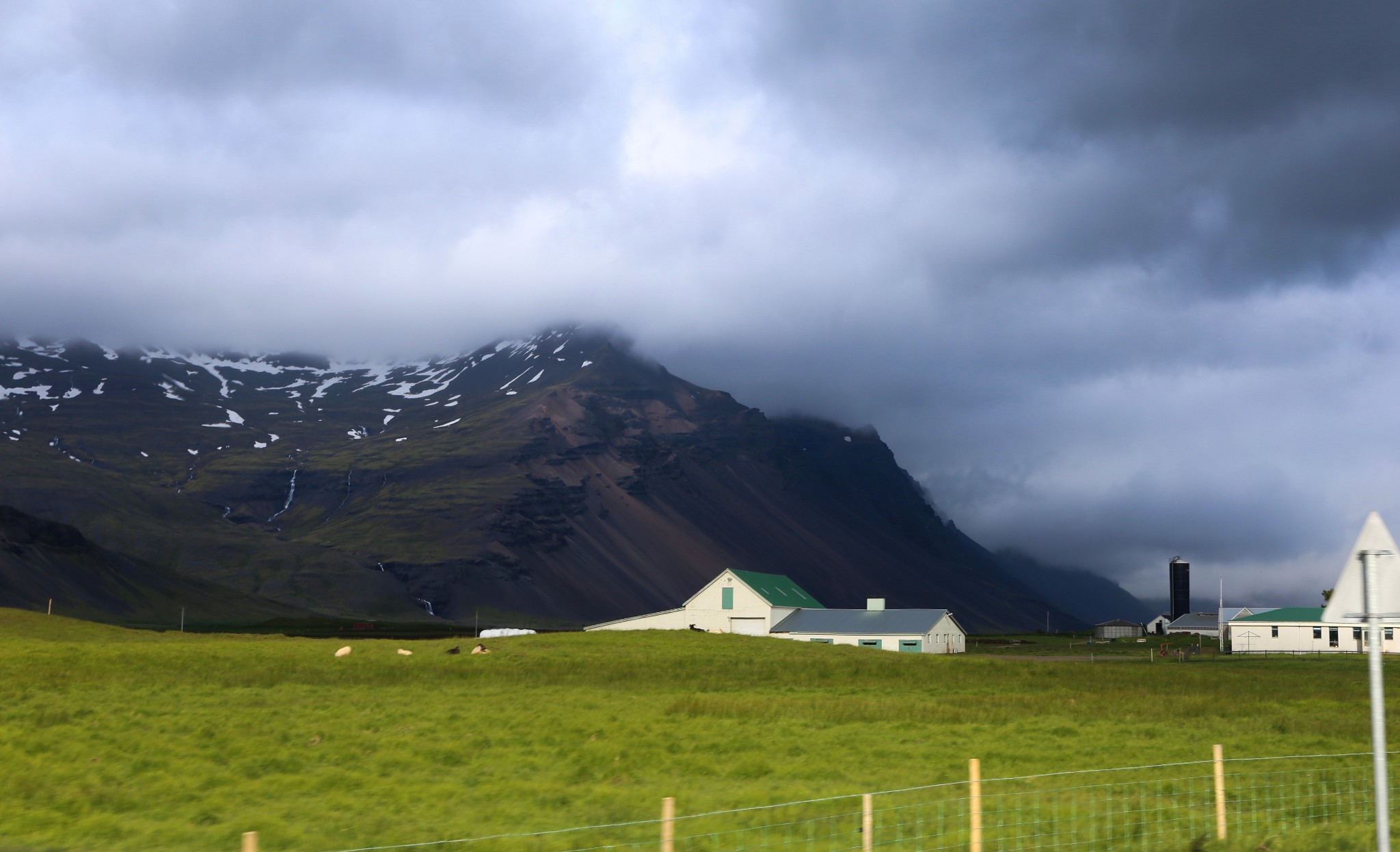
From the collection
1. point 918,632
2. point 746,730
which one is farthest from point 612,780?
point 918,632

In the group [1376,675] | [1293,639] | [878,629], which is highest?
[1376,675]

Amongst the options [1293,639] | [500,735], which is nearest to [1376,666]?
[500,735]

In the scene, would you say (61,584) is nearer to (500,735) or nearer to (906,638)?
(906,638)

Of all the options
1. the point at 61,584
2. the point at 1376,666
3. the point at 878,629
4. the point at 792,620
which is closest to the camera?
the point at 1376,666

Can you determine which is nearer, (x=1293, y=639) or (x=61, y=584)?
(x=1293, y=639)

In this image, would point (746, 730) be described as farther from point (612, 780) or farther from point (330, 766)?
point (330, 766)

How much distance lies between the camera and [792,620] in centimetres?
10419

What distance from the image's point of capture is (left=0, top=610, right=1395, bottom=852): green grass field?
1966 cm

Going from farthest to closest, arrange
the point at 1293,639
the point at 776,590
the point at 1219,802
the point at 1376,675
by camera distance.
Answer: the point at 1293,639
the point at 776,590
the point at 1219,802
the point at 1376,675

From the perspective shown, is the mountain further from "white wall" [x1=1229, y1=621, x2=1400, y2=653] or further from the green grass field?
"white wall" [x1=1229, y1=621, x2=1400, y2=653]

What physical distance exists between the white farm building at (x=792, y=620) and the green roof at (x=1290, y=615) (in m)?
35.2

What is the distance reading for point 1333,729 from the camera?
33375mm

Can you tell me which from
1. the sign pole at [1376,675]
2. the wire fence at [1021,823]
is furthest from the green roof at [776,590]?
the sign pole at [1376,675]

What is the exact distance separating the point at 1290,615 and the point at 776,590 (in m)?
56.2
